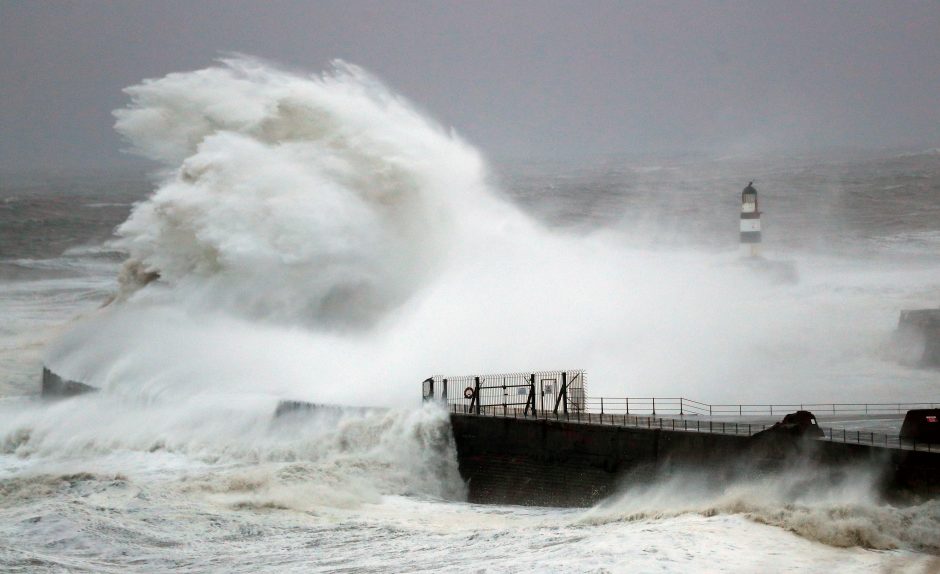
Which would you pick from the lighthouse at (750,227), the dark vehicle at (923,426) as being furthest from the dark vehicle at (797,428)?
the lighthouse at (750,227)

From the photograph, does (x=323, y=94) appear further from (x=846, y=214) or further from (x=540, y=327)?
(x=846, y=214)

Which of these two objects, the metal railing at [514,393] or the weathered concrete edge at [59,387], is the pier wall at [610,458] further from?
the weathered concrete edge at [59,387]

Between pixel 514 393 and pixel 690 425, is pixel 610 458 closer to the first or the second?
pixel 690 425

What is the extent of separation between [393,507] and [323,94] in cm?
1391

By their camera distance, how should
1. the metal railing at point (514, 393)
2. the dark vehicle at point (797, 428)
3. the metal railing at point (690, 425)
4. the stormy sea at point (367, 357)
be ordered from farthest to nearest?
1. the metal railing at point (514, 393)
2. the dark vehicle at point (797, 428)
3. the metal railing at point (690, 425)
4. the stormy sea at point (367, 357)

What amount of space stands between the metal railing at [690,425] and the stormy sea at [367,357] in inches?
Result: 28.1

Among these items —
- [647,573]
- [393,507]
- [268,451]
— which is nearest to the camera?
[647,573]

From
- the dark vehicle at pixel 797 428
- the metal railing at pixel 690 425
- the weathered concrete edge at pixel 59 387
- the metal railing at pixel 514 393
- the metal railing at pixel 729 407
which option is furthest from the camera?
the weathered concrete edge at pixel 59 387

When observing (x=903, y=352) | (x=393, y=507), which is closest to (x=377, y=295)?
(x=393, y=507)

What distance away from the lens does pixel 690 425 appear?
17359 mm

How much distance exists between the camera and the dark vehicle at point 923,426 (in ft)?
49.2

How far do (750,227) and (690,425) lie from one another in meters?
17.2

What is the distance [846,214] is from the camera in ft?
167

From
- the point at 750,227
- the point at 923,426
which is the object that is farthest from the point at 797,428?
the point at 750,227
